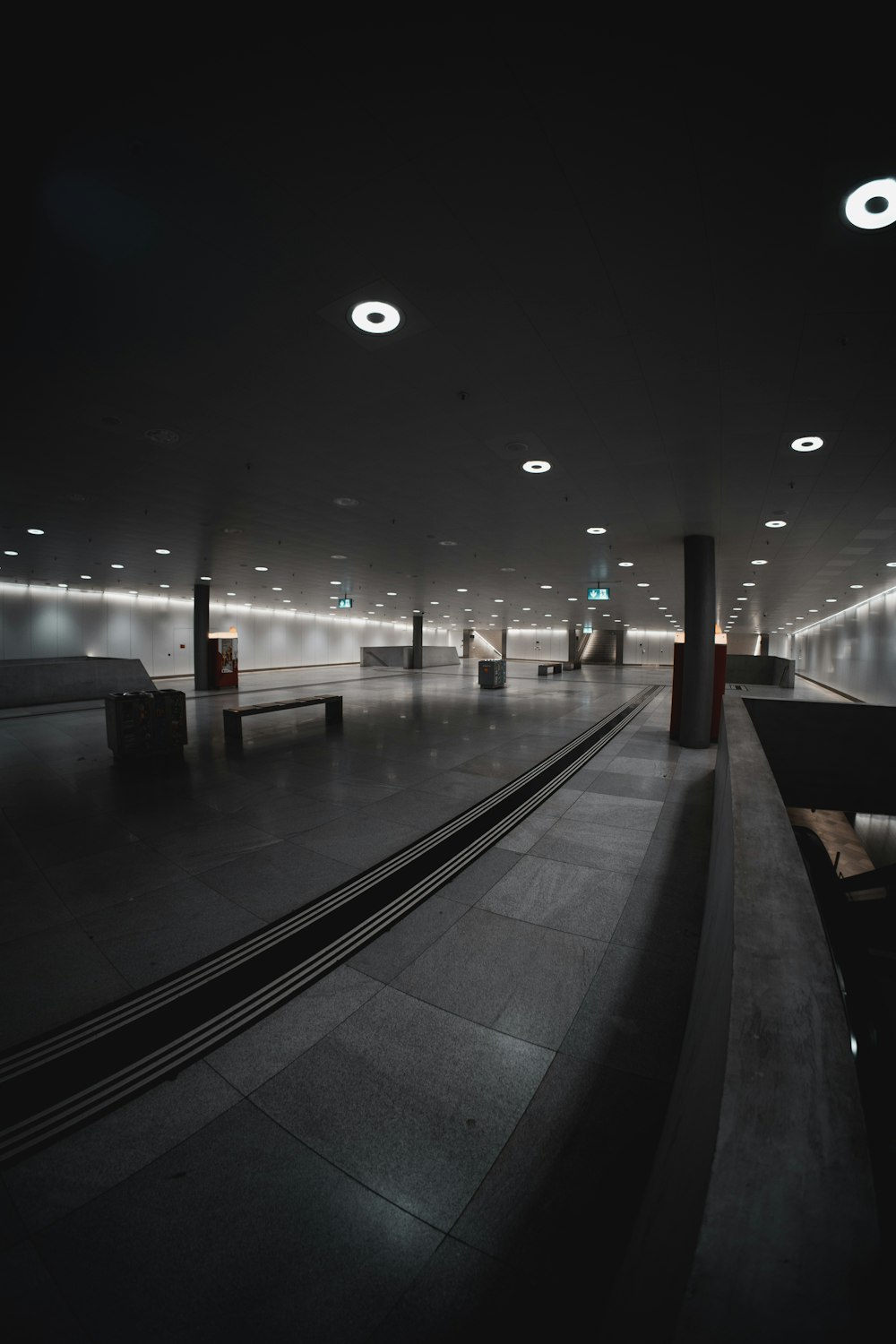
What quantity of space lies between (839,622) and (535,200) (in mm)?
30501

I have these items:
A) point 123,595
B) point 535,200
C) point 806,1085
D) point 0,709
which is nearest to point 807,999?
point 806,1085

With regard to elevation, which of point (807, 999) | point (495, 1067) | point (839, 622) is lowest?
point (495, 1067)

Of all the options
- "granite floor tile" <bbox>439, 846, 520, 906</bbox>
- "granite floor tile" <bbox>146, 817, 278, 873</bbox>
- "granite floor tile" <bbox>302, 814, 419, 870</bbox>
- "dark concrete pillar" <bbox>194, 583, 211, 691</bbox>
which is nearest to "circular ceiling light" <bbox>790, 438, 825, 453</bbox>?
"granite floor tile" <bbox>439, 846, 520, 906</bbox>

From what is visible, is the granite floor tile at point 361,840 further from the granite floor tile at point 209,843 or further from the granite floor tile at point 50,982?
the granite floor tile at point 50,982

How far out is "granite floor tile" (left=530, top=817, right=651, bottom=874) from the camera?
5.12m

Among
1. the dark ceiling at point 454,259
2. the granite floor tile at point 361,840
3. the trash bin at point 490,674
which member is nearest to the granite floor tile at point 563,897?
the granite floor tile at point 361,840

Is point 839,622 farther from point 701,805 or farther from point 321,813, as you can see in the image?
point 321,813

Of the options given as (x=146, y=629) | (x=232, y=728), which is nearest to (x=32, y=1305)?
(x=232, y=728)

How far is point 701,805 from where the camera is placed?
7.04 m

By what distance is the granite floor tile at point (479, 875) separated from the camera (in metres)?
4.41

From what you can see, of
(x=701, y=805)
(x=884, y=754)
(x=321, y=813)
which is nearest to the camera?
(x=321, y=813)

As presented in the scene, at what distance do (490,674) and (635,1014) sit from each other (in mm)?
19514

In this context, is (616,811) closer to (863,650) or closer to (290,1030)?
(290,1030)

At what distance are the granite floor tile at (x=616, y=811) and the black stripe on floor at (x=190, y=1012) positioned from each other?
2069 mm
